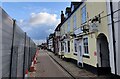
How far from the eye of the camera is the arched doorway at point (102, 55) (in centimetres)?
1158

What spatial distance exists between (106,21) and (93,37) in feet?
8.61

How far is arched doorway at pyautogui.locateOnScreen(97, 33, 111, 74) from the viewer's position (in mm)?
11578

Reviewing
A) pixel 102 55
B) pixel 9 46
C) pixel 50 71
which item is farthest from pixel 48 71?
pixel 9 46

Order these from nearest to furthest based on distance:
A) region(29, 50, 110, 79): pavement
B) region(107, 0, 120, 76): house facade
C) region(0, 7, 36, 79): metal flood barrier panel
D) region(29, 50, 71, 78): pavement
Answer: region(0, 7, 36, 79): metal flood barrier panel → region(107, 0, 120, 76): house facade → region(29, 50, 110, 79): pavement → region(29, 50, 71, 78): pavement

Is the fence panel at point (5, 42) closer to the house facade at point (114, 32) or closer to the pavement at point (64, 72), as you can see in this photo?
the house facade at point (114, 32)

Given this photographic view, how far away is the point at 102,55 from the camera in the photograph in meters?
11.9

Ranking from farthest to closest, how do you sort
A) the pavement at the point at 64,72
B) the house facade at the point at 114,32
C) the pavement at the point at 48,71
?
the pavement at the point at 48,71
the pavement at the point at 64,72
the house facade at the point at 114,32

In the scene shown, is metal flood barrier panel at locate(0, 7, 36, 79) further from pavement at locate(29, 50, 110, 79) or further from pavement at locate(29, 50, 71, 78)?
pavement at locate(29, 50, 71, 78)

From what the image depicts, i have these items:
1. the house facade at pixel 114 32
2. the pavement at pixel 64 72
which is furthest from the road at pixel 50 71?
the house facade at pixel 114 32

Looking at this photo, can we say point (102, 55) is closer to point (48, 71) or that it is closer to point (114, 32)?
point (114, 32)

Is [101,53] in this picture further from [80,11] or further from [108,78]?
[80,11]

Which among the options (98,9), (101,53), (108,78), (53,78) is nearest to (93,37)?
(101,53)

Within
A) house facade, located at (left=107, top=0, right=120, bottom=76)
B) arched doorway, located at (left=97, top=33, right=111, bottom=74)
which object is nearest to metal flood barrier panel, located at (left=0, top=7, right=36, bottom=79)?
house facade, located at (left=107, top=0, right=120, bottom=76)

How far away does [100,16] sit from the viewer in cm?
1092
